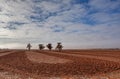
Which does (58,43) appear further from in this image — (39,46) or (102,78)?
(102,78)

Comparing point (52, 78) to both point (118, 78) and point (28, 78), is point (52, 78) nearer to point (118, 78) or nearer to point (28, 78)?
point (28, 78)

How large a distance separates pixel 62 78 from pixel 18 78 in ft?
12.5

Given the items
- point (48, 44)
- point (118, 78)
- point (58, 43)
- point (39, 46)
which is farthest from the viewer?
point (39, 46)

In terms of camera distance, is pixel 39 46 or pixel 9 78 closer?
pixel 9 78

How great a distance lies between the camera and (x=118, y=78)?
1507 cm

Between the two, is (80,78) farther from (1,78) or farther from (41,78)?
(1,78)

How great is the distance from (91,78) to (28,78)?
5.46m

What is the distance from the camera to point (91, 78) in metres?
15.4

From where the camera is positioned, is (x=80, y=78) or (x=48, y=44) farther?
(x=48, y=44)

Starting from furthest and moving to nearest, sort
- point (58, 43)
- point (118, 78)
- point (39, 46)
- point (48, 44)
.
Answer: point (39, 46) < point (48, 44) < point (58, 43) < point (118, 78)

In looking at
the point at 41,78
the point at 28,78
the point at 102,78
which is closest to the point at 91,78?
the point at 102,78

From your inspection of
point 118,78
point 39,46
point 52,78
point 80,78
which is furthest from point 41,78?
point 39,46

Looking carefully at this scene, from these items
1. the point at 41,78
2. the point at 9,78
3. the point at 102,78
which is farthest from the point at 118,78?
the point at 9,78

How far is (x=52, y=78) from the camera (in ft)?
51.2
